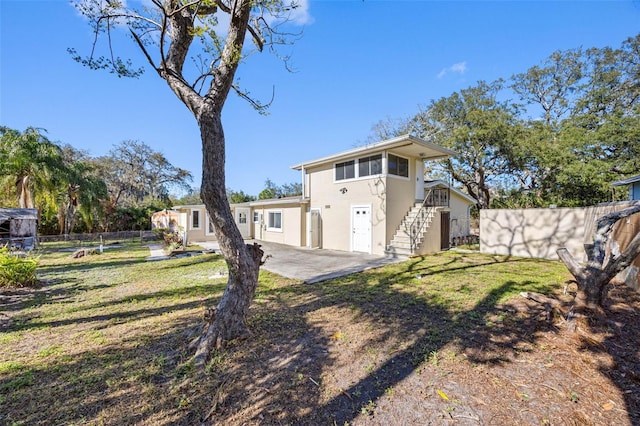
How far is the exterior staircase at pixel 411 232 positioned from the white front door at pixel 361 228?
1050 millimetres

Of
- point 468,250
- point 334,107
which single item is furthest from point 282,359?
point 334,107

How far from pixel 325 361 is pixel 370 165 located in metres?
9.12

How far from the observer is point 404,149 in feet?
35.8

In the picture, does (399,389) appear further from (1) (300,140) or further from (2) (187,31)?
(1) (300,140)

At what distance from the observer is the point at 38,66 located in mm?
6500

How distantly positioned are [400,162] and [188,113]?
9487 millimetres

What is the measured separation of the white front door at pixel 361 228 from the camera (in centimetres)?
1127

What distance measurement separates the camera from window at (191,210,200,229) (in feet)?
56.6

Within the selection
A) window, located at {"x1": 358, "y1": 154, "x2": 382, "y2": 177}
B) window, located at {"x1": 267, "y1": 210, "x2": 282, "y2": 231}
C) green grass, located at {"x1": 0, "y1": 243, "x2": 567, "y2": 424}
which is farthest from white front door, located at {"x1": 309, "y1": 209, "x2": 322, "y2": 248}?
green grass, located at {"x1": 0, "y1": 243, "x2": 567, "y2": 424}

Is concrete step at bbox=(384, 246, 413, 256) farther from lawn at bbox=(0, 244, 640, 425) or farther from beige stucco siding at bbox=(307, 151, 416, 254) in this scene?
lawn at bbox=(0, 244, 640, 425)

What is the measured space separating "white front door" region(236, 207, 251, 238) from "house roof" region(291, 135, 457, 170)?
712 centimetres

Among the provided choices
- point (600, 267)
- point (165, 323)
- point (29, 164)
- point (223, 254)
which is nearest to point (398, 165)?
Result: point (600, 267)

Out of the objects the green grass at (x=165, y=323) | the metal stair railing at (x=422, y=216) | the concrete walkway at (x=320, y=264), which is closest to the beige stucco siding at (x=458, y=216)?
the metal stair railing at (x=422, y=216)

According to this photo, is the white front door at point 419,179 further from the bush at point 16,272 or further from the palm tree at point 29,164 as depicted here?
the palm tree at point 29,164
